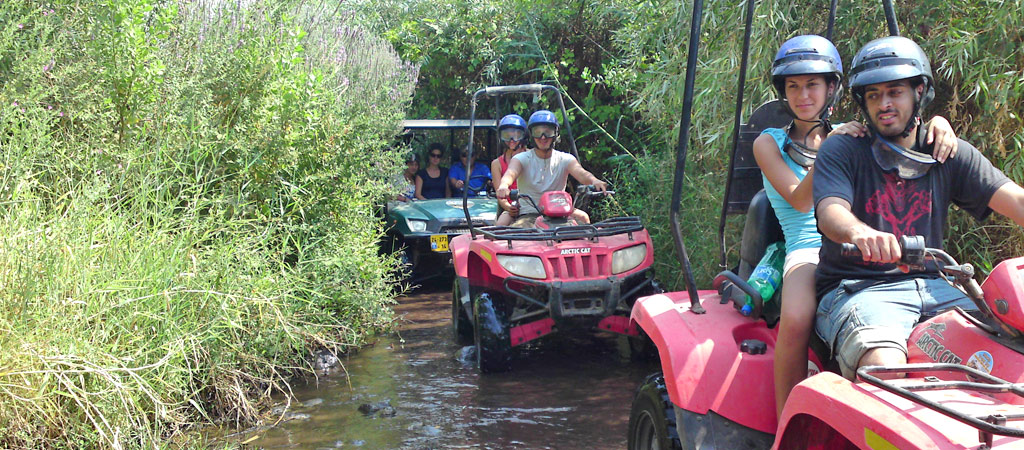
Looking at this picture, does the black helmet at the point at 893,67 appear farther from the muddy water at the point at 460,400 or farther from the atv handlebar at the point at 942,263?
the muddy water at the point at 460,400

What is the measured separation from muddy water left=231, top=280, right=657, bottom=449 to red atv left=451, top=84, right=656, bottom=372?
0.33 meters

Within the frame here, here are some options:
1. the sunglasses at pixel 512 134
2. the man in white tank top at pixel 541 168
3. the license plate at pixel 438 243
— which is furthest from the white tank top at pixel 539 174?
the license plate at pixel 438 243

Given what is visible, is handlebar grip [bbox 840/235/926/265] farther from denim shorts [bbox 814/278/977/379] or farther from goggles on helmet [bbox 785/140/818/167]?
goggles on helmet [bbox 785/140/818/167]

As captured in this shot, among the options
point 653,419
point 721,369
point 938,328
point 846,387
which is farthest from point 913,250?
point 653,419

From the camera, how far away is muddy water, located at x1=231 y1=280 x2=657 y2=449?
4.78 m

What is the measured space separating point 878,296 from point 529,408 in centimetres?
322

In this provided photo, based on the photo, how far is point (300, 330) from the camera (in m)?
5.27

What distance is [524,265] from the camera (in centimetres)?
614

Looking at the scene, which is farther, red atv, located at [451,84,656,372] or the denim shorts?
red atv, located at [451,84,656,372]

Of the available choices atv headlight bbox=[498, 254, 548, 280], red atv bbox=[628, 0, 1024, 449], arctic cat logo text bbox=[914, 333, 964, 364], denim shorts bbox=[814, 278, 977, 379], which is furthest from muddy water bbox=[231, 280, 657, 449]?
arctic cat logo text bbox=[914, 333, 964, 364]

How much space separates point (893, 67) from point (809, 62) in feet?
2.28

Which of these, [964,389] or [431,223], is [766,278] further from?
[431,223]

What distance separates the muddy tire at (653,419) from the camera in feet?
10.1

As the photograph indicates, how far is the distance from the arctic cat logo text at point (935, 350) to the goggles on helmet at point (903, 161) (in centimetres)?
57
